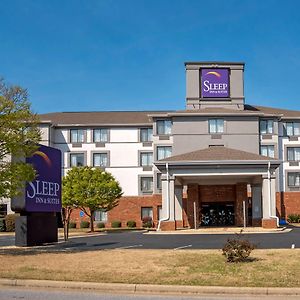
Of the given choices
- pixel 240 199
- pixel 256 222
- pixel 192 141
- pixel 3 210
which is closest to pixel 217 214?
pixel 240 199

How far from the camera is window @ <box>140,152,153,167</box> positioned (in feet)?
190

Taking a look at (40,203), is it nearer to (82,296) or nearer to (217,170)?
(82,296)

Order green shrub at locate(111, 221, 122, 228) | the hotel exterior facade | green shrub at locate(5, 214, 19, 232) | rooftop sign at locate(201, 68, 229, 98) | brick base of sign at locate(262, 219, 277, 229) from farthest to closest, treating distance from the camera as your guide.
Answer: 1. rooftop sign at locate(201, 68, 229, 98)
2. green shrub at locate(111, 221, 122, 228)
3. the hotel exterior facade
4. green shrub at locate(5, 214, 19, 232)
5. brick base of sign at locate(262, 219, 277, 229)

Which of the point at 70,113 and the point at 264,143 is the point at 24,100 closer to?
the point at 264,143

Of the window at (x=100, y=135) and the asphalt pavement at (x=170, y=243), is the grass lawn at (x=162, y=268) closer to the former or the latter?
the asphalt pavement at (x=170, y=243)

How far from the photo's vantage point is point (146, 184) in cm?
5797

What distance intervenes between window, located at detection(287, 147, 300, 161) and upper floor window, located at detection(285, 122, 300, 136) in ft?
5.71

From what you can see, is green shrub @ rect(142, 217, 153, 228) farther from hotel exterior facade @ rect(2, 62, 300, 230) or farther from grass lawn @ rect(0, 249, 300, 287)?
grass lawn @ rect(0, 249, 300, 287)

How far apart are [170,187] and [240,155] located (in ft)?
21.0

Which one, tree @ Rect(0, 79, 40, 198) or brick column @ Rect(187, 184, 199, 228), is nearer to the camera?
tree @ Rect(0, 79, 40, 198)

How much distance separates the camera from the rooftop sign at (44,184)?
2203 centimetres

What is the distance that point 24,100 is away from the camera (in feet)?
64.3

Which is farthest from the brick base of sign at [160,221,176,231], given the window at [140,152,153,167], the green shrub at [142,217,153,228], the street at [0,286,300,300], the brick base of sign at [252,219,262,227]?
the street at [0,286,300,300]

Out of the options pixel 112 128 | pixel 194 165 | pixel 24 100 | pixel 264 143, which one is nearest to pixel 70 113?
pixel 112 128
